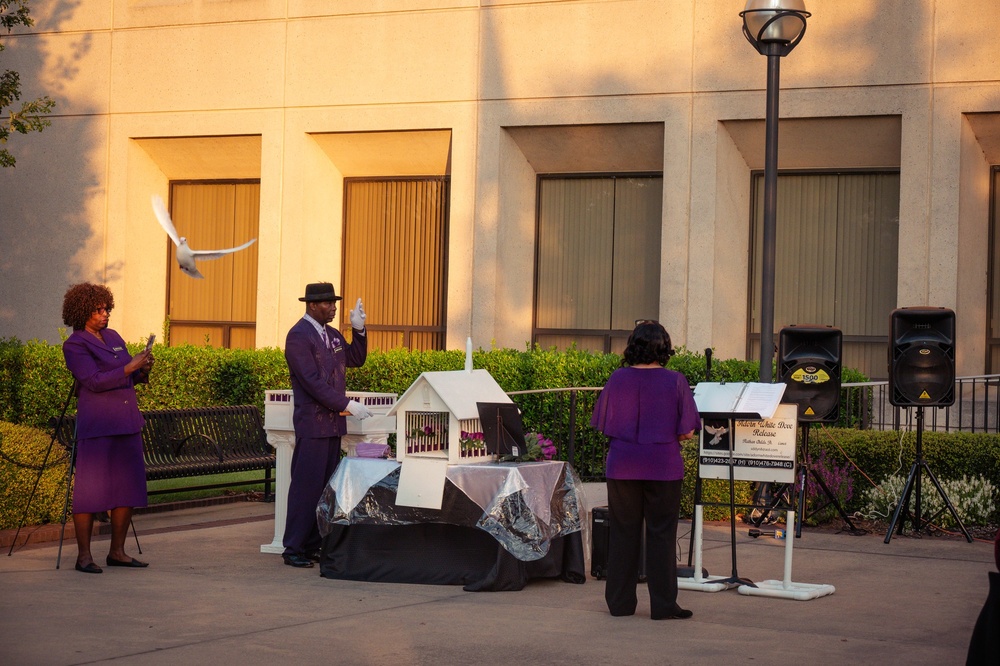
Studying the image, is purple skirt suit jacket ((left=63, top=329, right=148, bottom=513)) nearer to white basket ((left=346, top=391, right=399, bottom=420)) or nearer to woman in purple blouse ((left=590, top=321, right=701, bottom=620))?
white basket ((left=346, top=391, right=399, bottom=420))

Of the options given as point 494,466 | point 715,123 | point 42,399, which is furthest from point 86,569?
point 715,123

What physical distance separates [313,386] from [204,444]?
13.3ft

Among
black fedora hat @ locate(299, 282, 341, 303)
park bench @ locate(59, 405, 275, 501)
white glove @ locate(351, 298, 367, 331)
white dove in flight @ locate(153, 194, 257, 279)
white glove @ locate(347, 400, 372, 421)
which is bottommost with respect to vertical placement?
park bench @ locate(59, 405, 275, 501)

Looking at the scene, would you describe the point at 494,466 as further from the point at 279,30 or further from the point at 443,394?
the point at 279,30

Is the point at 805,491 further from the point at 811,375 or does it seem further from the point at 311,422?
the point at 311,422

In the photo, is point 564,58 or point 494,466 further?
point 564,58

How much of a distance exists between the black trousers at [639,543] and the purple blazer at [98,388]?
372 centimetres

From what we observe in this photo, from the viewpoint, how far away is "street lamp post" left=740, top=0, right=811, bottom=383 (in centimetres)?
1133

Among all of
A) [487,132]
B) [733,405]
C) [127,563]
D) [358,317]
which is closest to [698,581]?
[733,405]

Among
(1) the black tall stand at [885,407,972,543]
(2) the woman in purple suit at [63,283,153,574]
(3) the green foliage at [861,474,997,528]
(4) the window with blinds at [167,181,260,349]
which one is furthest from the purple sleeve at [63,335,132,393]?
(4) the window with blinds at [167,181,260,349]

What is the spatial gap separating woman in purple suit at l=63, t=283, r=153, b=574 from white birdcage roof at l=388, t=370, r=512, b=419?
1.90 m

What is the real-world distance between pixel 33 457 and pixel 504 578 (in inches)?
184

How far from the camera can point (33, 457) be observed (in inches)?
432

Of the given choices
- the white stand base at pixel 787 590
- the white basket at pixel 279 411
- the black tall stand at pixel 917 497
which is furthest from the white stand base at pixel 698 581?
the white basket at pixel 279 411
